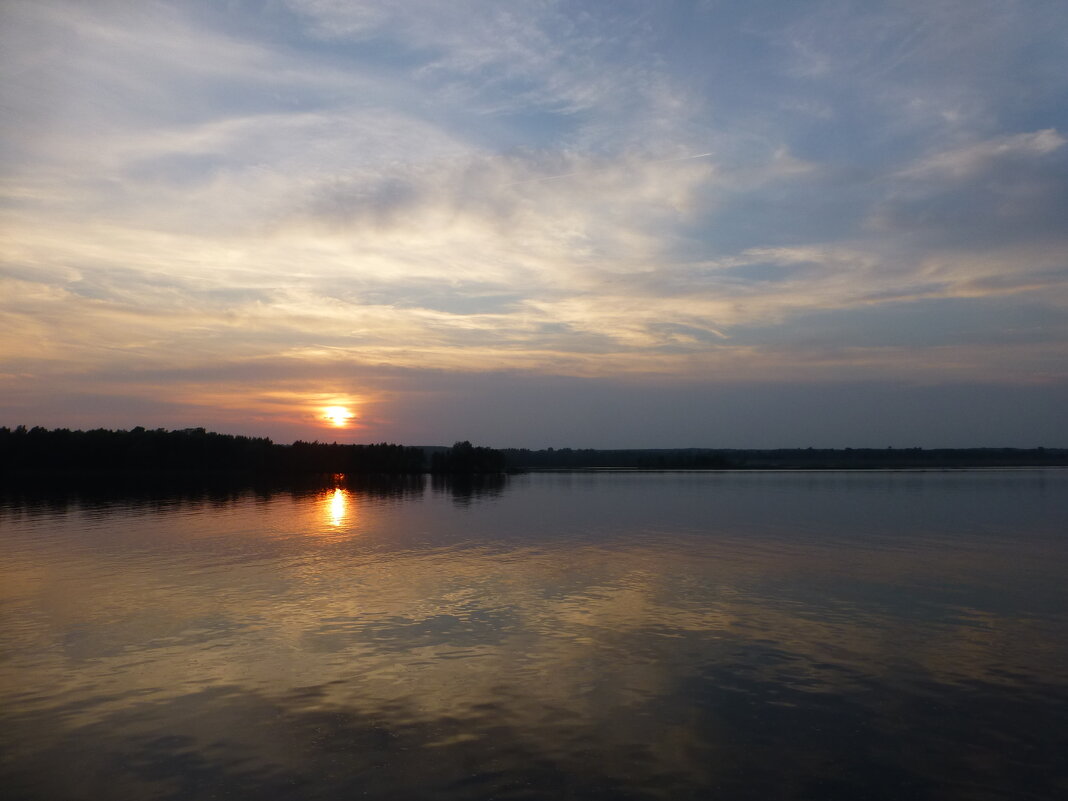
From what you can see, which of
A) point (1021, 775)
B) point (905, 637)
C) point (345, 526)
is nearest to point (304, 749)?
point (1021, 775)

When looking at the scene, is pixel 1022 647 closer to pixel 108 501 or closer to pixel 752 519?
pixel 752 519

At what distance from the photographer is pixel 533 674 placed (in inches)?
622

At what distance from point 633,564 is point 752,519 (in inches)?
1007

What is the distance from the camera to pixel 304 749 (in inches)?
467

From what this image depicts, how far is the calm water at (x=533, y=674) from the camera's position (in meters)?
11.0

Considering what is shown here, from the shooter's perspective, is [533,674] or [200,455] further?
[200,455]

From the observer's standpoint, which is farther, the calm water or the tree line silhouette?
the tree line silhouette

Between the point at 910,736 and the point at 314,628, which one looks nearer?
the point at 910,736

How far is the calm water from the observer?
11.0 meters

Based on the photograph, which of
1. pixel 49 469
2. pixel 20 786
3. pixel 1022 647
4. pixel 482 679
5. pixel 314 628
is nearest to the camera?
pixel 20 786

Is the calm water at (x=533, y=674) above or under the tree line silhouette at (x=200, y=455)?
under

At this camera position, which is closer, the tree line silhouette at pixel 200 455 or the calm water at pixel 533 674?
the calm water at pixel 533 674

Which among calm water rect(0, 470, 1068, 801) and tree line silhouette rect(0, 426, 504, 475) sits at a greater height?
tree line silhouette rect(0, 426, 504, 475)

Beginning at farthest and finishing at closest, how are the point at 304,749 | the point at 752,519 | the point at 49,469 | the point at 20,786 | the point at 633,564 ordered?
1. the point at 49,469
2. the point at 752,519
3. the point at 633,564
4. the point at 304,749
5. the point at 20,786
